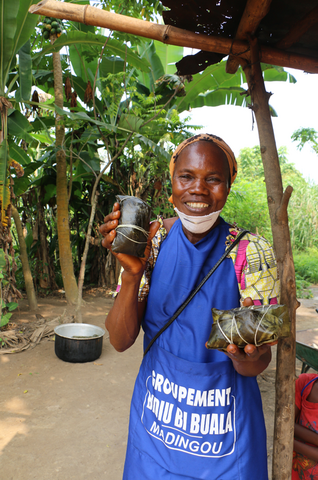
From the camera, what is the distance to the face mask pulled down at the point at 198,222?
125 cm

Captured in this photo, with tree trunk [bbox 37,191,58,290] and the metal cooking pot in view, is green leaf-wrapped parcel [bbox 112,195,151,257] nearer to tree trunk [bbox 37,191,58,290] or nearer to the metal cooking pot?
the metal cooking pot

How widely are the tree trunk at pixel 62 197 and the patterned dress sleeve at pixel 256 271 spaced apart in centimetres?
431

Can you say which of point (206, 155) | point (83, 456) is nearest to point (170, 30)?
point (206, 155)

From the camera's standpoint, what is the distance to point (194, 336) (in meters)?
1.19

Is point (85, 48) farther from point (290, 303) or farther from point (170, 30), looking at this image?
point (290, 303)

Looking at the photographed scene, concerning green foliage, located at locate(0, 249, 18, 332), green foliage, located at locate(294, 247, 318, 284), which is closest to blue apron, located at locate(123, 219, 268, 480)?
green foliage, located at locate(0, 249, 18, 332)

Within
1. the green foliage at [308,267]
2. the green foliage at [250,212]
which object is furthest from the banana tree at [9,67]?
the green foliage at [308,267]

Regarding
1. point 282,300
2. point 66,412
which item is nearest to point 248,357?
point 282,300

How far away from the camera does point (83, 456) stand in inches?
101

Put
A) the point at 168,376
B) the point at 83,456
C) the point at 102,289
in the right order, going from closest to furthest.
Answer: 1. the point at 168,376
2. the point at 83,456
3. the point at 102,289

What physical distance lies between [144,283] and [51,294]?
21.3 feet

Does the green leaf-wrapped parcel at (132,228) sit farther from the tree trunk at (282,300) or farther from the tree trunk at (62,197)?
the tree trunk at (62,197)

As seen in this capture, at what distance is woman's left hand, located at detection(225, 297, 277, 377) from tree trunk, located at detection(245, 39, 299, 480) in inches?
10.1

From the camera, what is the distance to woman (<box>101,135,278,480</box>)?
3.69ft
